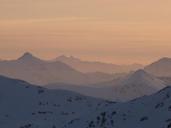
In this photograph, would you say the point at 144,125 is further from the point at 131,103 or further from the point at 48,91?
the point at 48,91

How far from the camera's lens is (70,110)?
8762cm

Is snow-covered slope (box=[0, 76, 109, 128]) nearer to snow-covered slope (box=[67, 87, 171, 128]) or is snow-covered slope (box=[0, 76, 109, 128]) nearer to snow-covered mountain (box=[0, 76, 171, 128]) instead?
snow-covered mountain (box=[0, 76, 171, 128])

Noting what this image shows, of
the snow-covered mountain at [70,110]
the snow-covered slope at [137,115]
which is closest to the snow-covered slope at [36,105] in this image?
the snow-covered mountain at [70,110]

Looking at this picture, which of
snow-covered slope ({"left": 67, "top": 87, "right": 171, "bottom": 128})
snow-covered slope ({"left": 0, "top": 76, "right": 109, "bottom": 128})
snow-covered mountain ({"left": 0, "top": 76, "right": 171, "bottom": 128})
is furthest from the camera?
snow-covered slope ({"left": 0, "top": 76, "right": 109, "bottom": 128})

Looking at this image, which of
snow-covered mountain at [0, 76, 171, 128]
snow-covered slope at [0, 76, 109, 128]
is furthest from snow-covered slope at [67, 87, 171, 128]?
snow-covered slope at [0, 76, 109, 128]

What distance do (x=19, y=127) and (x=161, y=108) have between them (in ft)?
73.6

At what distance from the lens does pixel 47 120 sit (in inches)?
3076

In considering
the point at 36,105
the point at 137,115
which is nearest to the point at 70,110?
the point at 36,105

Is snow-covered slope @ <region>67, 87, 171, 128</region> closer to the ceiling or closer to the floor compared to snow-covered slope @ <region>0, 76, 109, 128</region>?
closer to the floor

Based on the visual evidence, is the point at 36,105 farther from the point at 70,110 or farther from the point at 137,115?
the point at 137,115

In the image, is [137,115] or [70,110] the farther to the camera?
[70,110]

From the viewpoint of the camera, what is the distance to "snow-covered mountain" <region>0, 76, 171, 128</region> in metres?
58.8

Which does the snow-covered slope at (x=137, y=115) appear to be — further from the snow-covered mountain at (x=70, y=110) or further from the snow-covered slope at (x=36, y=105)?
the snow-covered slope at (x=36, y=105)

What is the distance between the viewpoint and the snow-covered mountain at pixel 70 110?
58.8m
